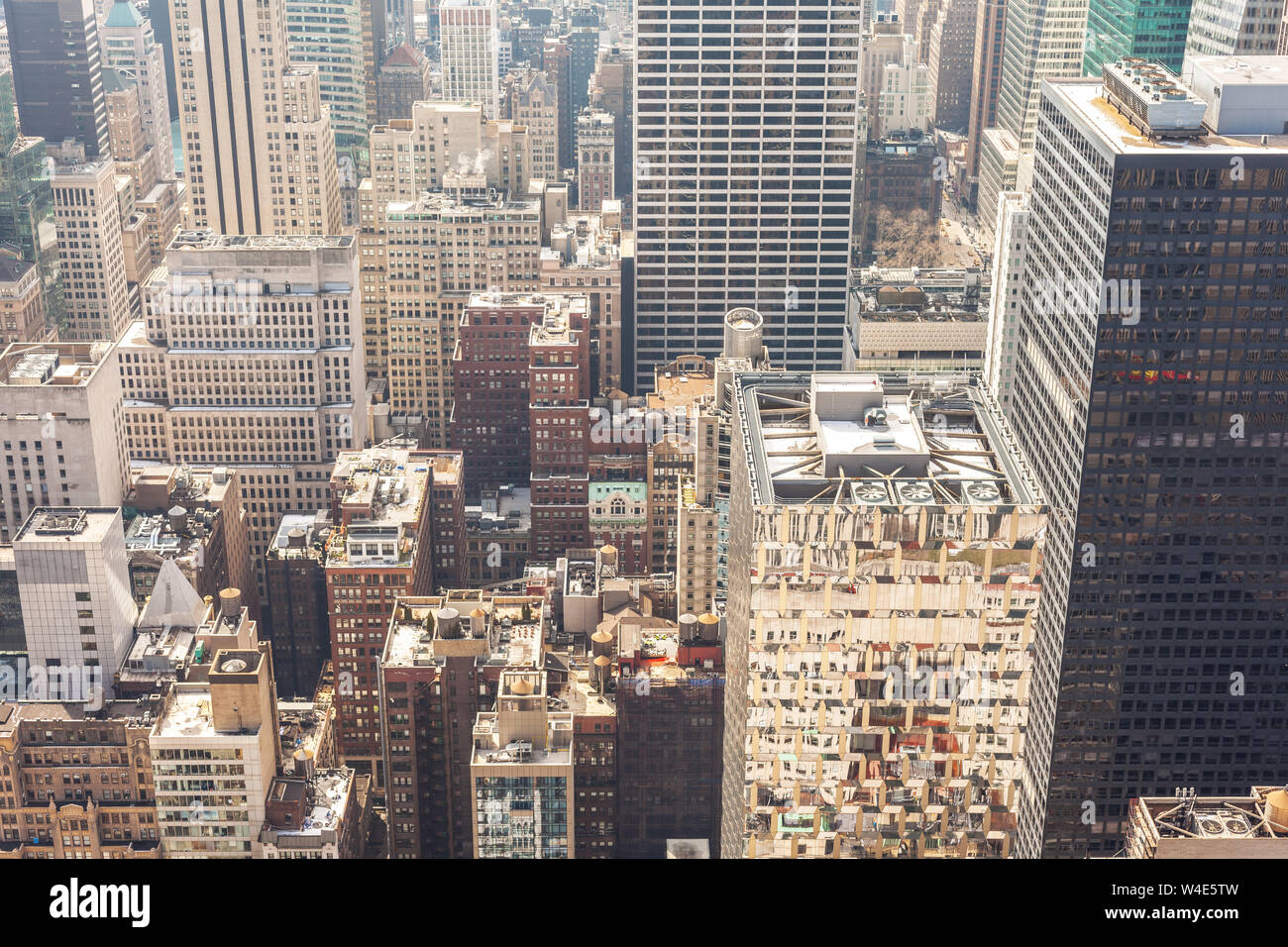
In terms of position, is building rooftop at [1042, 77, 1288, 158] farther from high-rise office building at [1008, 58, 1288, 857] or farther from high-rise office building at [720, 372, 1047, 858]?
Answer: high-rise office building at [720, 372, 1047, 858]

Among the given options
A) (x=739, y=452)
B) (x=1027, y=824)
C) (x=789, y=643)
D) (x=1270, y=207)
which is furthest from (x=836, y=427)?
(x=1027, y=824)

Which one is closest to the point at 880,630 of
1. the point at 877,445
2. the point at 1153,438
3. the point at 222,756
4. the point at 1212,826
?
the point at 877,445

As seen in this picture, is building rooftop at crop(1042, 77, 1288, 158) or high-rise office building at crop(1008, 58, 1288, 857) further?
high-rise office building at crop(1008, 58, 1288, 857)

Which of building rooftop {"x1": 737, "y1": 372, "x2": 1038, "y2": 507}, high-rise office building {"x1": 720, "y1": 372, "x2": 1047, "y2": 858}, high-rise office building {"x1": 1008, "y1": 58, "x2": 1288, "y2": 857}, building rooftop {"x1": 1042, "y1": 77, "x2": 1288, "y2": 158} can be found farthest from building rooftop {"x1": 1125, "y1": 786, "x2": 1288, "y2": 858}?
building rooftop {"x1": 1042, "y1": 77, "x2": 1288, "y2": 158}

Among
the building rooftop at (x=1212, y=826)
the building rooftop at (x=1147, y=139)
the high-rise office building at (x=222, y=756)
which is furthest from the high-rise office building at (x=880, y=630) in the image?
the high-rise office building at (x=222, y=756)

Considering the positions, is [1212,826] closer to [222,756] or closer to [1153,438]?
[1153,438]
